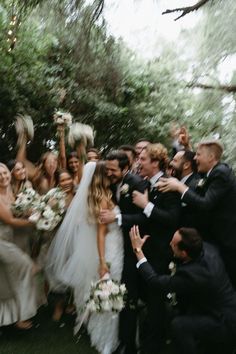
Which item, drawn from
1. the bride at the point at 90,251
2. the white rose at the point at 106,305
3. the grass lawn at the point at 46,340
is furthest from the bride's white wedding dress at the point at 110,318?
the white rose at the point at 106,305

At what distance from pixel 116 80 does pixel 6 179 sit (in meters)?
4.34

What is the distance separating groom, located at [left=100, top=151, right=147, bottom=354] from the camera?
3.61 metres

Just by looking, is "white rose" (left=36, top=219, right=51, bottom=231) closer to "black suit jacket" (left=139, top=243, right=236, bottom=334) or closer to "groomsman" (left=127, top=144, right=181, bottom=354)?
"groomsman" (left=127, top=144, right=181, bottom=354)

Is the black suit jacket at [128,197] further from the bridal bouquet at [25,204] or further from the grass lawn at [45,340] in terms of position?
the grass lawn at [45,340]

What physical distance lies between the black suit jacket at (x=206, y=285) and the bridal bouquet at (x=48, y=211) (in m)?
1.22

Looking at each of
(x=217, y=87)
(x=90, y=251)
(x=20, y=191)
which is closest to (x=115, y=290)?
(x=90, y=251)

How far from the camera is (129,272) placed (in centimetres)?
367

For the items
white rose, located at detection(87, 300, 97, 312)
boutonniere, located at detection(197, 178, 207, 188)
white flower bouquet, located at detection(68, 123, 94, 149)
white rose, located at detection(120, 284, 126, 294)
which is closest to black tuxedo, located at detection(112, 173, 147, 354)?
white rose, located at detection(120, 284, 126, 294)

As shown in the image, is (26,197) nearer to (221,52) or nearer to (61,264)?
(61,264)

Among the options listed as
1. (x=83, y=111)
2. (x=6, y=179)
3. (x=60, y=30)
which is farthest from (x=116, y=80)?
(x=6, y=179)

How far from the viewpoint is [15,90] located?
6.53m

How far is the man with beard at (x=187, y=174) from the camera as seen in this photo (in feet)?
12.3

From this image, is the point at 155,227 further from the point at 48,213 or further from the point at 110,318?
the point at 48,213

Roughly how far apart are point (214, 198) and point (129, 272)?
3.20ft
